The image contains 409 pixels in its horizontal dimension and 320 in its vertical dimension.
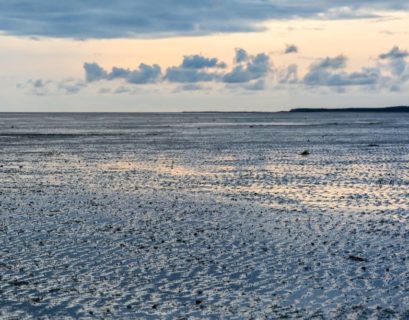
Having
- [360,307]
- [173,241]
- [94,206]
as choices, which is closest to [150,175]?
[94,206]

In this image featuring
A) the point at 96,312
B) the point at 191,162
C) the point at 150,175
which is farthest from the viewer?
the point at 191,162

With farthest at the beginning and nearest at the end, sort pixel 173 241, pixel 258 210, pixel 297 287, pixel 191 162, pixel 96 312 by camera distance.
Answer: pixel 191 162 < pixel 258 210 < pixel 173 241 < pixel 297 287 < pixel 96 312

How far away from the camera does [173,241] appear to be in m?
20.3

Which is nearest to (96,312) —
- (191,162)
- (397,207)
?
(397,207)

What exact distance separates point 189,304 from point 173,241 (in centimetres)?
645

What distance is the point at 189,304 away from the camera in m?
13.9

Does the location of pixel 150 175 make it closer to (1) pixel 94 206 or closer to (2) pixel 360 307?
(1) pixel 94 206

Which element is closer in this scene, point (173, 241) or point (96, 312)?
point (96, 312)

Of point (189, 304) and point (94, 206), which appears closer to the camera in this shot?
point (189, 304)

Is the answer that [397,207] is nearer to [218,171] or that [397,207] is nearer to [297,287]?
[297,287]

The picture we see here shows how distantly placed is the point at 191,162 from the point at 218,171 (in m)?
7.87

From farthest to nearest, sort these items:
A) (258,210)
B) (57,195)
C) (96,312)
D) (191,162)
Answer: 1. (191,162)
2. (57,195)
3. (258,210)
4. (96,312)

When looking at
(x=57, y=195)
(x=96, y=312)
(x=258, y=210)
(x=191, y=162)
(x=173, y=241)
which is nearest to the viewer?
(x=96, y=312)

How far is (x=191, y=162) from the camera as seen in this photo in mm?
51062
